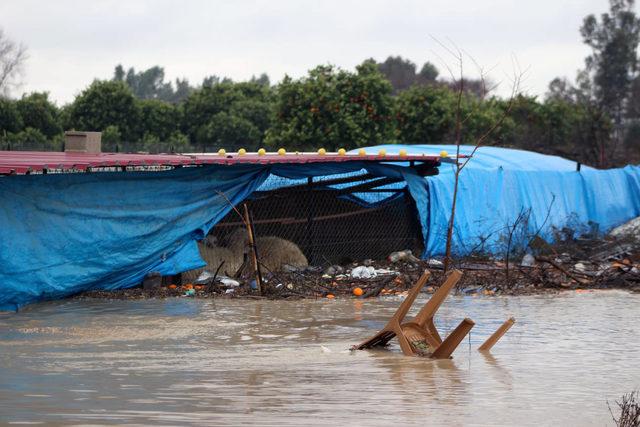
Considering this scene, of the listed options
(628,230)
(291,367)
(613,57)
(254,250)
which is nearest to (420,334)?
(291,367)

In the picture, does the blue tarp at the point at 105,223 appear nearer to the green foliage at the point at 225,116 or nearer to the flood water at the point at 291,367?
the flood water at the point at 291,367

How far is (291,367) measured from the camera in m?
8.74

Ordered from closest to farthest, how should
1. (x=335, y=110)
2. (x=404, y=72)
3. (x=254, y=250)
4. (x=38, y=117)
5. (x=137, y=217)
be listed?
(x=254, y=250), (x=137, y=217), (x=335, y=110), (x=38, y=117), (x=404, y=72)

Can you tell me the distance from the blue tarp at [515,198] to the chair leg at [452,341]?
7123 millimetres

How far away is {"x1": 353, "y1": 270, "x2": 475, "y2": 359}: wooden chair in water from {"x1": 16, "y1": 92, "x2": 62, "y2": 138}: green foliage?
84.0 ft

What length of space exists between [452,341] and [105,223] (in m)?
6.61

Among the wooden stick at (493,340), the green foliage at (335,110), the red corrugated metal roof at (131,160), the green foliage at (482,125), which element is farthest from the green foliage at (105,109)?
the wooden stick at (493,340)

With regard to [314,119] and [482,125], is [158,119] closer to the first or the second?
[314,119]

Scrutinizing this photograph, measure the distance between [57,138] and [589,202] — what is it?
16.8 m

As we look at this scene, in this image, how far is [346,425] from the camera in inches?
263

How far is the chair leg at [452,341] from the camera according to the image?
8.68 metres

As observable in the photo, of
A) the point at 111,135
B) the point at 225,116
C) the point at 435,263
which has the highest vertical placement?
the point at 225,116

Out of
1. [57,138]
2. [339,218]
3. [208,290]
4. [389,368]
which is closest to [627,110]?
[57,138]

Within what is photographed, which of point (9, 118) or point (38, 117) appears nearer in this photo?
point (9, 118)
